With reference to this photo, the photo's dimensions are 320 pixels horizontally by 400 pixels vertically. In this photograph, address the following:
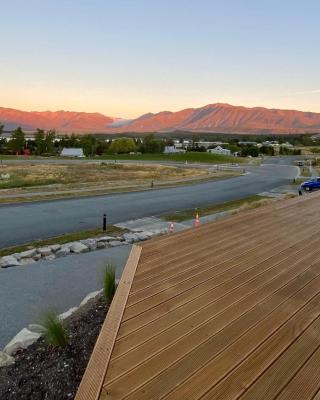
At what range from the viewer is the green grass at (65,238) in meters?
11.8

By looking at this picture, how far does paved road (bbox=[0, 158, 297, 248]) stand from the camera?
14.6 metres

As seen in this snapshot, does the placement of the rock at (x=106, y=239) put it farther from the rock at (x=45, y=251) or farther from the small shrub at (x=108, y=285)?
the small shrub at (x=108, y=285)

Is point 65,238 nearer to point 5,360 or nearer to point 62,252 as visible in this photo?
point 62,252

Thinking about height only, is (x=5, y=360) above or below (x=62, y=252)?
above

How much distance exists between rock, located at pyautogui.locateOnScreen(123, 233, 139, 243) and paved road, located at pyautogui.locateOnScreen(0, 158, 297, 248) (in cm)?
242

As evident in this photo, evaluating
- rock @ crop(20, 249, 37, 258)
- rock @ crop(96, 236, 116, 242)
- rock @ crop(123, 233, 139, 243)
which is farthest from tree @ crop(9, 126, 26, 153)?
rock @ crop(20, 249, 37, 258)

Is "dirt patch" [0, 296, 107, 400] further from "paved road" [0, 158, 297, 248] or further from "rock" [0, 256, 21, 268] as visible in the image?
"paved road" [0, 158, 297, 248]

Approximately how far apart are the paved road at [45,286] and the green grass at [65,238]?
2.12 metres

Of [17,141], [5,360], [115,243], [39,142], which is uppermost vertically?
[17,141]

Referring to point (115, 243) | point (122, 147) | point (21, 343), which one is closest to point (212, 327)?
point (21, 343)

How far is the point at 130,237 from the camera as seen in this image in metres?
13.3

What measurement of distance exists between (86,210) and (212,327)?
52.4ft

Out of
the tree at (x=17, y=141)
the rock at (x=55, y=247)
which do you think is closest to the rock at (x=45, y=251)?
the rock at (x=55, y=247)

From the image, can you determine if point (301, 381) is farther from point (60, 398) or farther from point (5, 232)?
point (5, 232)
